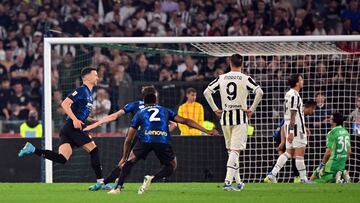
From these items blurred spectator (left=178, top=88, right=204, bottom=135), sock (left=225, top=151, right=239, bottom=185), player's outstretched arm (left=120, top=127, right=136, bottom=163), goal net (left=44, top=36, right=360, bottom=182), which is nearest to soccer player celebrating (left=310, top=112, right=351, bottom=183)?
goal net (left=44, top=36, right=360, bottom=182)

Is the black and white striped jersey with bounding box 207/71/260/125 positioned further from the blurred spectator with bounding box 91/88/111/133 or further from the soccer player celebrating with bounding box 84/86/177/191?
the blurred spectator with bounding box 91/88/111/133

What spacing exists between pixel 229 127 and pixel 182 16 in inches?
512

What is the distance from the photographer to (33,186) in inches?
744

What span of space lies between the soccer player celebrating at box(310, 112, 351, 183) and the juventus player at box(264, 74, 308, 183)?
85 cm

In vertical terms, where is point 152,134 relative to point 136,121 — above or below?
below

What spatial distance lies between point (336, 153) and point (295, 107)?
5.93 ft

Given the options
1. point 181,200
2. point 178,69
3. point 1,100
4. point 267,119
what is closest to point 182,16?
point 178,69

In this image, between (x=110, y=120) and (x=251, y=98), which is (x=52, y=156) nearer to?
(x=110, y=120)

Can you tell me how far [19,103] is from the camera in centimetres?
2762

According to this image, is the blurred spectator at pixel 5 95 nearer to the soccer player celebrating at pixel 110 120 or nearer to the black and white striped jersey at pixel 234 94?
the soccer player celebrating at pixel 110 120

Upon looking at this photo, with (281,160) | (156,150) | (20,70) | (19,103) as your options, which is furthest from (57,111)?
(156,150)

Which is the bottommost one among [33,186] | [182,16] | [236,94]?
[33,186]

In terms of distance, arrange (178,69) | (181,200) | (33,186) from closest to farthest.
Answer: (181,200), (33,186), (178,69)

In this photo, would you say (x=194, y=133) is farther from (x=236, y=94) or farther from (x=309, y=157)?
(x=236, y=94)
